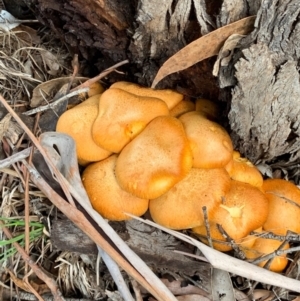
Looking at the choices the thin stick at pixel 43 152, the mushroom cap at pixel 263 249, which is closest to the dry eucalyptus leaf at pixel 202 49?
the thin stick at pixel 43 152

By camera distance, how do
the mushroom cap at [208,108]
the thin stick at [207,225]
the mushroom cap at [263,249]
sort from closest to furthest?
the thin stick at [207,225], the mushroom cap at [263,249], the mushroom cap at [208,108]

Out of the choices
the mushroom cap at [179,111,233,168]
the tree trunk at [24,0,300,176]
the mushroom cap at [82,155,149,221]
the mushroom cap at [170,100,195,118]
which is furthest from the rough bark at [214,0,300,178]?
the mushroom cap at [82,155,149,221]

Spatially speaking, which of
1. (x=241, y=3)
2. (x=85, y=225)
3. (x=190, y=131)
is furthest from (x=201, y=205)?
(x=241, y=3)

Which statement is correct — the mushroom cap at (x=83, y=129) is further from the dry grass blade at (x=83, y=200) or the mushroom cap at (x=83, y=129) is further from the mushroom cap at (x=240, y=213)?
the mushroom cap at (x=240, y=213)

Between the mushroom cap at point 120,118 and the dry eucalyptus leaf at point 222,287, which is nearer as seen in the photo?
the mushroom cap at point 120,118

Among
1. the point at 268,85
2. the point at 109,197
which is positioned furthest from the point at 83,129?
the point at 268,85

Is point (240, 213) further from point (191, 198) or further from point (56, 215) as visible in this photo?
point (56, 215)

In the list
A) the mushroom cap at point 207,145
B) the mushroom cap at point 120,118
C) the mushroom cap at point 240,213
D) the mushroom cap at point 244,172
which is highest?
the mushroom cap at point 120,118

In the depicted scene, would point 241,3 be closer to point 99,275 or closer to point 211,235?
point 211,235
